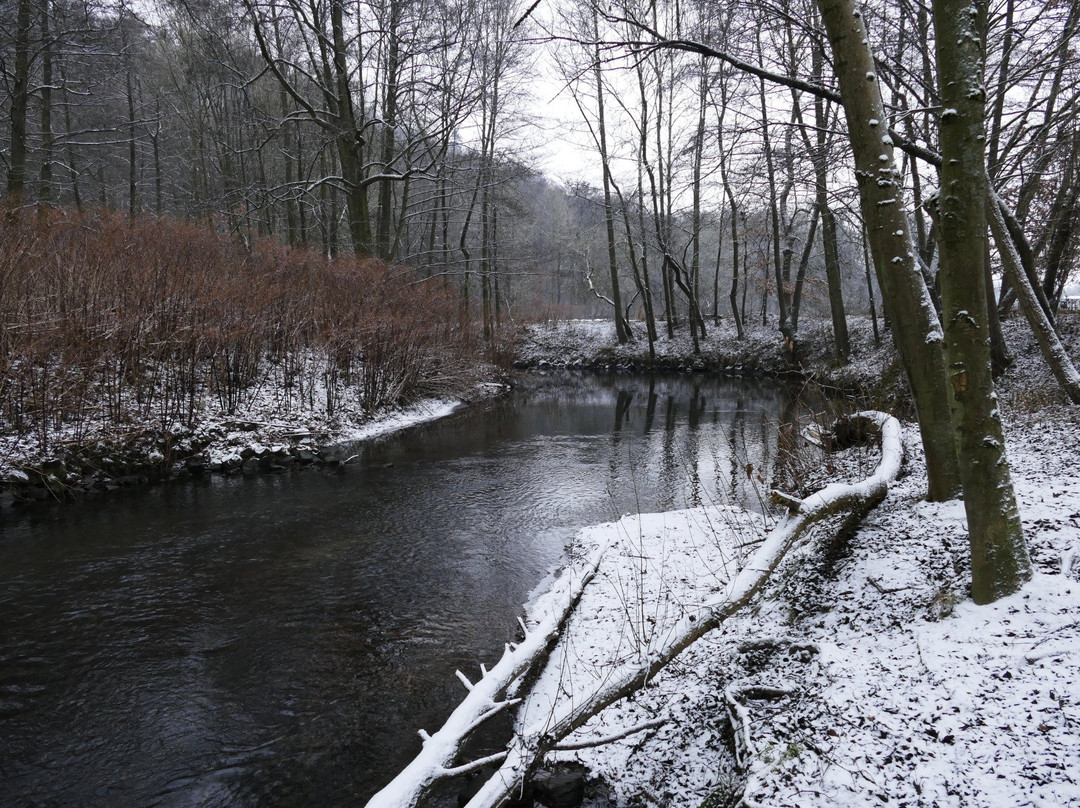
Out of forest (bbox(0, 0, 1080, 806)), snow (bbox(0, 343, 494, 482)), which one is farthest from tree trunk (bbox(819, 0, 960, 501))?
snow (bbox(0, 343, 494, 482))

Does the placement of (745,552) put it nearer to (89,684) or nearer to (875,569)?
(875,569)

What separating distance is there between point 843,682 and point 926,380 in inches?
91.4

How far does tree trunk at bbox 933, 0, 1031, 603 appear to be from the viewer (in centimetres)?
287

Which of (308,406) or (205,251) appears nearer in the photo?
(308,406)

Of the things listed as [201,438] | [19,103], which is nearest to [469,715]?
[201,438]

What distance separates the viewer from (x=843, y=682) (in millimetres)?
2957

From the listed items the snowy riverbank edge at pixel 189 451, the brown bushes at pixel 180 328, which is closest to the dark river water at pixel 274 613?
the snowy riverbank edge at pixel 189 451

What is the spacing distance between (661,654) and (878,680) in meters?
1.16

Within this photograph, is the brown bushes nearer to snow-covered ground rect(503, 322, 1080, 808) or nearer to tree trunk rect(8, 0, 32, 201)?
tree trunk rect(8, 0, 32, 201)

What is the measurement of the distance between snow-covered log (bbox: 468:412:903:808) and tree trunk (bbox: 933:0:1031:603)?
1052 mm

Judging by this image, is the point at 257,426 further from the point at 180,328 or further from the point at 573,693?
the point at 573,693

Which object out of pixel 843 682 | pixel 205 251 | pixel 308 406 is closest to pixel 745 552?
pixel 843 682

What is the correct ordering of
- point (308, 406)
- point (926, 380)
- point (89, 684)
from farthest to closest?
point (308, 406)
point (89, 684)
point (926, 380)

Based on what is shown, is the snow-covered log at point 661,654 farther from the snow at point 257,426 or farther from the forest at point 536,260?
the snow at point 257,426
